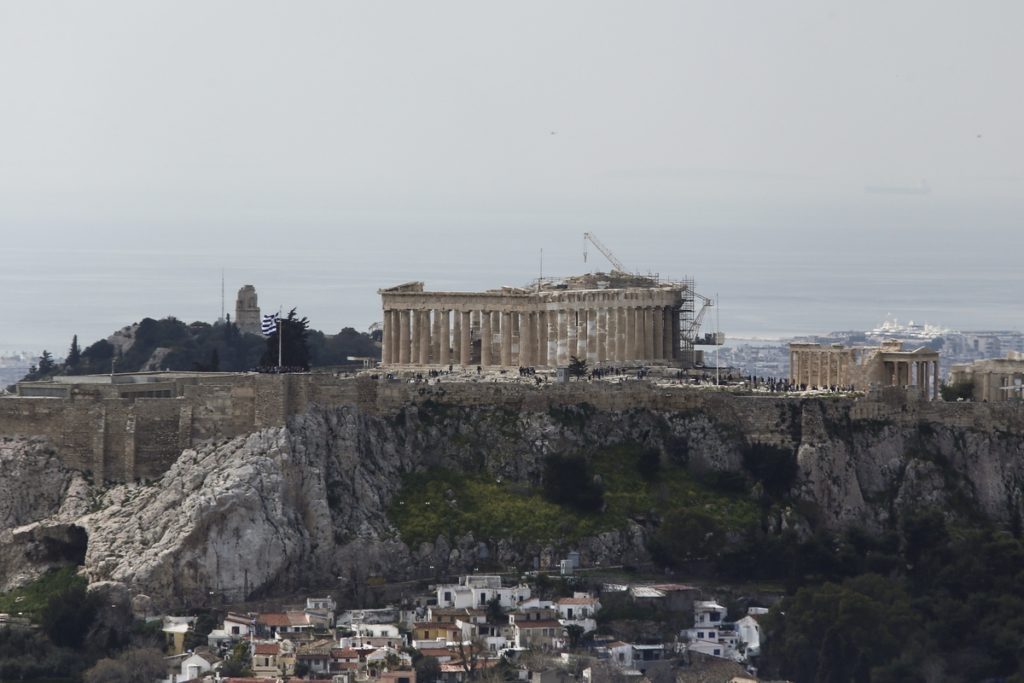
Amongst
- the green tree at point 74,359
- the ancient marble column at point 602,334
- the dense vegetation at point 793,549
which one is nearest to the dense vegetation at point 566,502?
the dense vegetation at point 793,549

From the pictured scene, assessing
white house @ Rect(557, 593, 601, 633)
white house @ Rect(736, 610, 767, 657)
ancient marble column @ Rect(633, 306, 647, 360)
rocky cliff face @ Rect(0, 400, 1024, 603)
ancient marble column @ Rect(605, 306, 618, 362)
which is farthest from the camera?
ancient marble column @ Rect(633, 306, 647, 360)

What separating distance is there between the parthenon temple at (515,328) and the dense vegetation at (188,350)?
2256 centimetres

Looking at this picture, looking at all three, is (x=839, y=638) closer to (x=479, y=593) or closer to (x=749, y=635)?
(x=749, y=635)

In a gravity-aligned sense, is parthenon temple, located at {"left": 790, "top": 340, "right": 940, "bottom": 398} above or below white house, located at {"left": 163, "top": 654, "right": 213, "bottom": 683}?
above

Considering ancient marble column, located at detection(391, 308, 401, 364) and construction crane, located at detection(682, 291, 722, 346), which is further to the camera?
construction crane, located at detection(682, 291, 722, 346)

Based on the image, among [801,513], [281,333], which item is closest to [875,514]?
[801,513]

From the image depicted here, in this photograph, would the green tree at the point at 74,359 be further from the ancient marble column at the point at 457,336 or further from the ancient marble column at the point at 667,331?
the ancient marble column at the point at 667,331

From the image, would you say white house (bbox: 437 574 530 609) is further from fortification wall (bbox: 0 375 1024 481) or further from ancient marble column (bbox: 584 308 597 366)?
ancient marble column (bbox: 584 308 597 366)

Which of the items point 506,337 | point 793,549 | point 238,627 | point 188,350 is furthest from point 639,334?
point 188,350

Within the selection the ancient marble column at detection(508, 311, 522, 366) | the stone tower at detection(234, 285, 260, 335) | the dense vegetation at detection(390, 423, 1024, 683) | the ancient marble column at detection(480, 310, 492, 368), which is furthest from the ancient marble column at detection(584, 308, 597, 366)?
the stone tower at detection(234, 285, 260, 335)

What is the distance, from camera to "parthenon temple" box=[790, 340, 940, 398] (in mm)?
117875

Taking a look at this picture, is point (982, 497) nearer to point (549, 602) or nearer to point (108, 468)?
point (549, 602)

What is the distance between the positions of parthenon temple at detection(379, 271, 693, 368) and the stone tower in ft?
155

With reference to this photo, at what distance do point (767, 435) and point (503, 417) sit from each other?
8.92 meters
